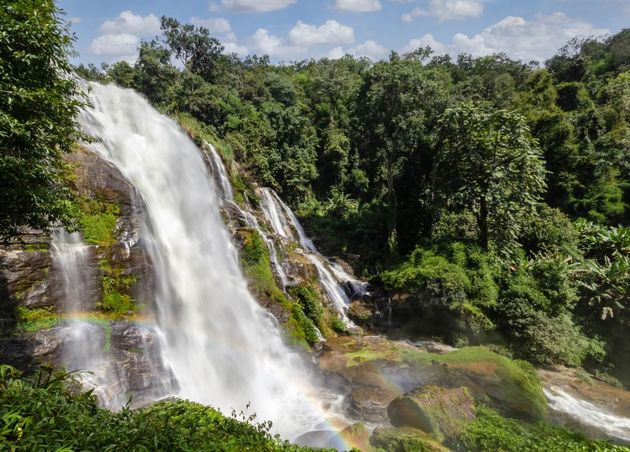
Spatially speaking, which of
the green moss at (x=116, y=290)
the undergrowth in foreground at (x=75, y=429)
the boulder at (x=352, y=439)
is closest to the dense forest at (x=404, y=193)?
the undergrowth in foreground at (x=75, y=429)

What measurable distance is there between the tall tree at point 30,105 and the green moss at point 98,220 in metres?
4.10

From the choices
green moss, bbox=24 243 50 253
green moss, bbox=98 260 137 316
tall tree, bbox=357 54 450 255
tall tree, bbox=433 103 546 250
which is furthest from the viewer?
tall tree, bbox=357 54 450 255

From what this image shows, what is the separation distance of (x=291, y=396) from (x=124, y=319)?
583 cm

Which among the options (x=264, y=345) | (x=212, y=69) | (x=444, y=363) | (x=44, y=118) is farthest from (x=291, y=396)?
(x=212, y=69)

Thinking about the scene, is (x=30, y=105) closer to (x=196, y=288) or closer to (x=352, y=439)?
(x=196, y=288)

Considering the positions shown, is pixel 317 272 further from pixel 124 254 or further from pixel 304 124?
pixel 304 124

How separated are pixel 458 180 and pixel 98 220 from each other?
15.7m

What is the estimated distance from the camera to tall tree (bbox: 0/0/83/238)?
6.04 meters

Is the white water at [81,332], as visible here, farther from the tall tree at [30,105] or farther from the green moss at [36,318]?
the tall tree at [30,105]

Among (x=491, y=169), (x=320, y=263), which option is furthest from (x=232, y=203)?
(x=491, y=169)

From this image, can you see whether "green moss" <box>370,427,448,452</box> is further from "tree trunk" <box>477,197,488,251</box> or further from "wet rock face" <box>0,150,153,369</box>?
"tree trunk" <box>477,197,488,251</box>

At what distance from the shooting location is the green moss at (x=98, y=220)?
11586 mm


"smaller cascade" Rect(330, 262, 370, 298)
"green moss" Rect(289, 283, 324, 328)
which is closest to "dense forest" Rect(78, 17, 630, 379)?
"smaller cascade" Rect(330, 262, 370, 298)

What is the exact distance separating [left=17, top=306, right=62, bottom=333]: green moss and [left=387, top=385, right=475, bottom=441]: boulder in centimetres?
910
